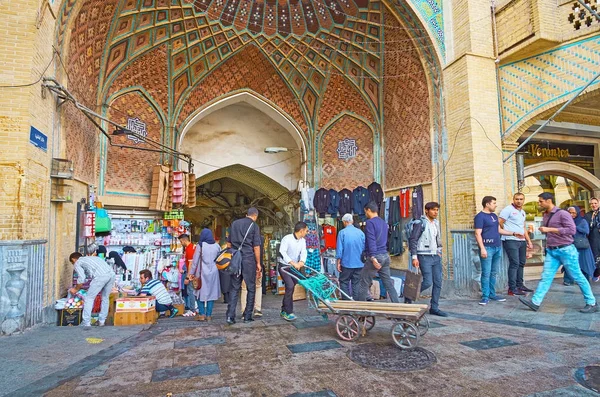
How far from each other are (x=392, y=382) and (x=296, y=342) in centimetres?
133

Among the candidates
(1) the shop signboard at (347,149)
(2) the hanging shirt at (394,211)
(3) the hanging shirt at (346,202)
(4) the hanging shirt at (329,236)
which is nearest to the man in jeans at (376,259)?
(2) the hanging shirt at (394,211)

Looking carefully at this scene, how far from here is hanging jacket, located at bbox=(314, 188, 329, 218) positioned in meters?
10.5

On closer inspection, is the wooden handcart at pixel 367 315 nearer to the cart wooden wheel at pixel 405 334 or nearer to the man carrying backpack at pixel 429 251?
the cart wooden wheel at pixel 405 334

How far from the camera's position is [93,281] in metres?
5.34

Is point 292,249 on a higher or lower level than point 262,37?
lower

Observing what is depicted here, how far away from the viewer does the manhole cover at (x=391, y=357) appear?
123 inches

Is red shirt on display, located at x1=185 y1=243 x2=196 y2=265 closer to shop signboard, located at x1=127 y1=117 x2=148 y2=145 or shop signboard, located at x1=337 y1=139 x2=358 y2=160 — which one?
shop signboard, located at x1=127 y1=117 x2=148 y2=145

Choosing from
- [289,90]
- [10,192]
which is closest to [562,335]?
[10,192]

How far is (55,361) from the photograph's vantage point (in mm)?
3498

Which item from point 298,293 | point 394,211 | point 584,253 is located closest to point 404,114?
point 394,211

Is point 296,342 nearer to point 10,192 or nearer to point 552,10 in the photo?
point 10,192

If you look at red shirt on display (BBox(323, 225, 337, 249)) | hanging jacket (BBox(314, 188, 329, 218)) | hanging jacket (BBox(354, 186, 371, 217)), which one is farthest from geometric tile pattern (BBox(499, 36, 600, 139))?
red shirt on display (BBox(323, 225, 337, 249))

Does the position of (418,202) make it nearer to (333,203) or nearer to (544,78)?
(333,203)

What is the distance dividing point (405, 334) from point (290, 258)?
192cm
